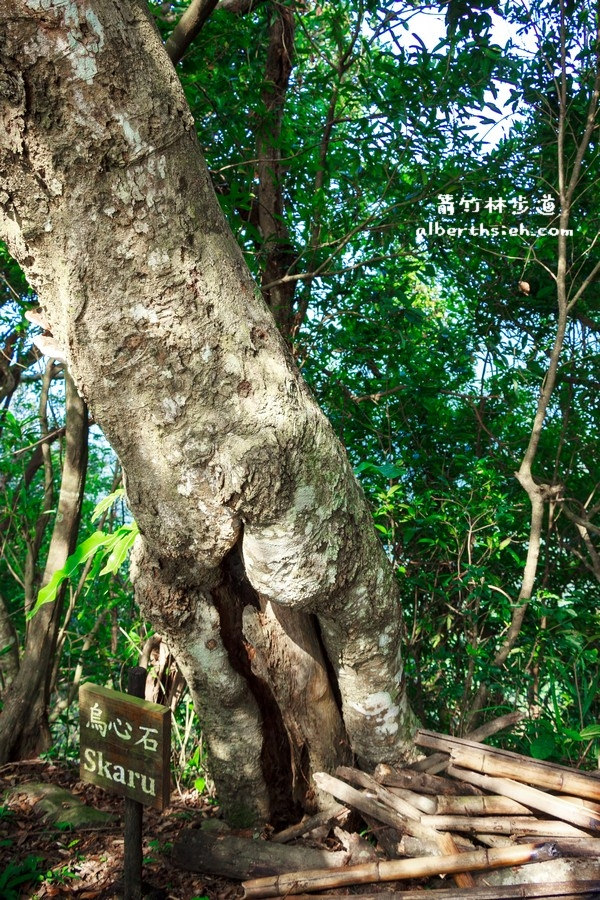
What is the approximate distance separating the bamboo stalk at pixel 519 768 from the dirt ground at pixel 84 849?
1.07 m

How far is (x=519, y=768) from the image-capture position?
287cm

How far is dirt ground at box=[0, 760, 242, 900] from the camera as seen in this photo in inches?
120

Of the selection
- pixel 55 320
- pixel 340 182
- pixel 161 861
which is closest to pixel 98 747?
pixel 161 861

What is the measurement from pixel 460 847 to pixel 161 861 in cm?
135

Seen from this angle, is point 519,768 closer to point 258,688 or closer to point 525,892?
point 525,892

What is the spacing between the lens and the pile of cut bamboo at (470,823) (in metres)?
2.57

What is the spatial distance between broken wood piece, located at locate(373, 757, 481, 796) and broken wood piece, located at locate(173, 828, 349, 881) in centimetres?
34

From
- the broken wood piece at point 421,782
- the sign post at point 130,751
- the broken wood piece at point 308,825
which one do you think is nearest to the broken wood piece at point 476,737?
the broken wood piece at point 421,782

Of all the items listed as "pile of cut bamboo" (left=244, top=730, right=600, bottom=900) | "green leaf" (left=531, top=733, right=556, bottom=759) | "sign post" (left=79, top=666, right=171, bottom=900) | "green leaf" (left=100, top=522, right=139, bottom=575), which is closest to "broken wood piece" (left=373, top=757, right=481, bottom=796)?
"pile of cut bamboo" (left=244, top=730, right=600, bottom=900)

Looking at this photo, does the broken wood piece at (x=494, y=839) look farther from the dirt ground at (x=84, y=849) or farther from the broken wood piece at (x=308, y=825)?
the dirt ground at (x=84, y=849)

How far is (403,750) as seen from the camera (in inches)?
131

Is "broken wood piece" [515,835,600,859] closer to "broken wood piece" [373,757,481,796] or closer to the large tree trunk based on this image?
"broken wood piece" [373,757,481,796]

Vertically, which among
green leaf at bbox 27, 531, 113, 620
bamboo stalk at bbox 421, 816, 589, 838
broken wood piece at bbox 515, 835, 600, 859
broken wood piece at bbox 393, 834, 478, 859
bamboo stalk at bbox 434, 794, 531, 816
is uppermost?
green leaf at bbox 27, 531, 113, 620

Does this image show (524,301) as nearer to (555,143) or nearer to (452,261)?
(452,261)
